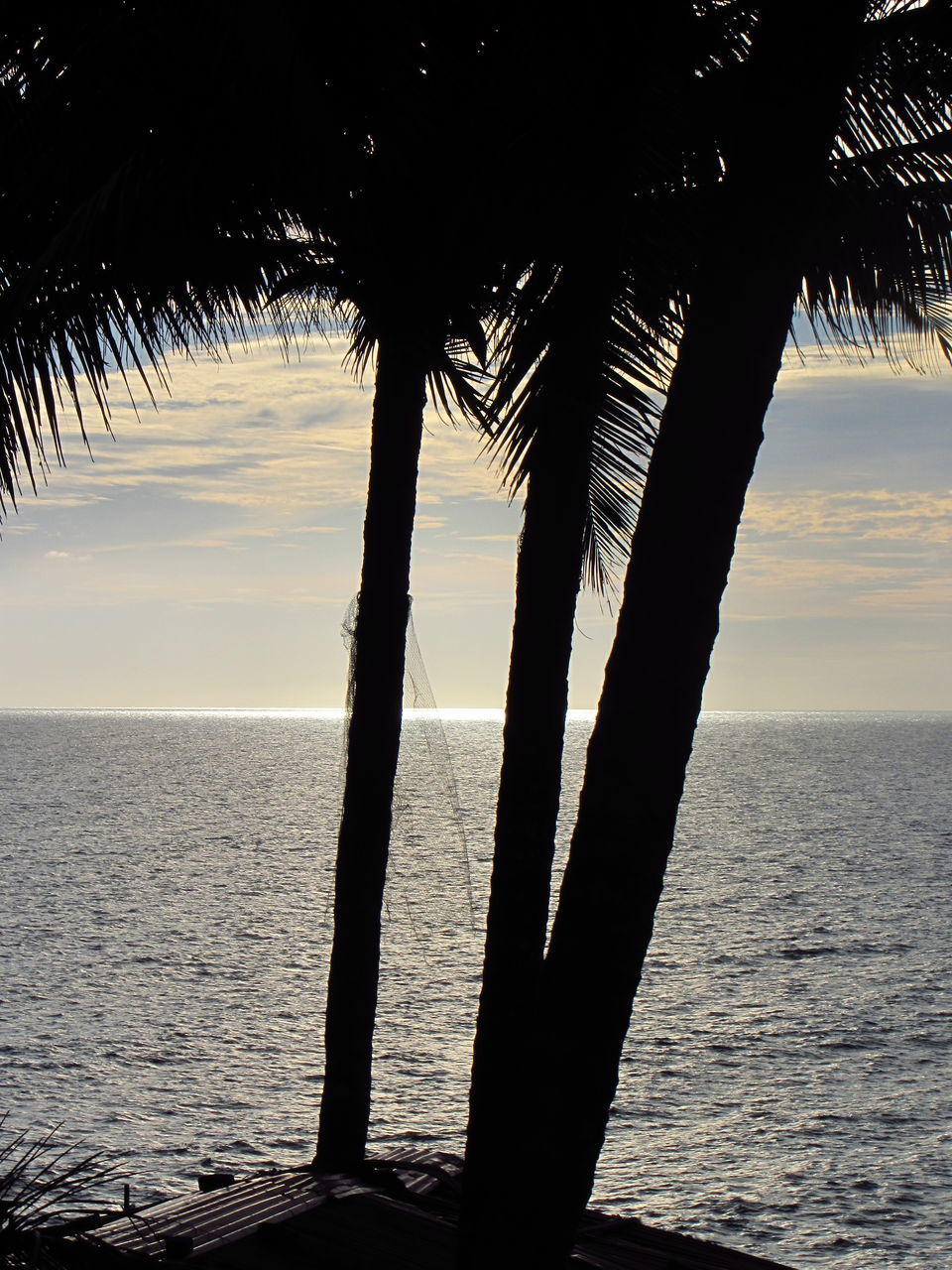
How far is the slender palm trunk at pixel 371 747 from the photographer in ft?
27.7

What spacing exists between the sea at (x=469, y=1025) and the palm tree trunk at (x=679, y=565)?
0.61 metres

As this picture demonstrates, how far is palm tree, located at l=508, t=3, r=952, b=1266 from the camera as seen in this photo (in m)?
3.99

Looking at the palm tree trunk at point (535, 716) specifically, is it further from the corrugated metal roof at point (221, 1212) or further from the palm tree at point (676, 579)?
the corrugated metal roof at point (221, 1212)

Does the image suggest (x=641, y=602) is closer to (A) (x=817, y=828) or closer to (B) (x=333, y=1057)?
(B) (x=333, y=1057)

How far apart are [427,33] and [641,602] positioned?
3.29 meters

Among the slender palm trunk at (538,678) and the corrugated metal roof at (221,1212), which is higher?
the slender palm trunk at (538,678)

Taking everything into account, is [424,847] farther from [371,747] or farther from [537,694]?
[537,694]

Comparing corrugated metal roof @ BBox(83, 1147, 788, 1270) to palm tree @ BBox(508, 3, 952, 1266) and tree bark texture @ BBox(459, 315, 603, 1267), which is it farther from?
palm tree @ BBox(508, 3, 952, 1266)

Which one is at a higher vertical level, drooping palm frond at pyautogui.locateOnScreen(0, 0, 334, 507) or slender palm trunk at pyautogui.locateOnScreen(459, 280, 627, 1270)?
drooping palm frond at pyautogui.locateOnScreen(0, 0, 334, 507)

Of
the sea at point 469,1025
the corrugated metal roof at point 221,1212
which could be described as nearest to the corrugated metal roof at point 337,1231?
the corrugated metal roof at point 221,1212

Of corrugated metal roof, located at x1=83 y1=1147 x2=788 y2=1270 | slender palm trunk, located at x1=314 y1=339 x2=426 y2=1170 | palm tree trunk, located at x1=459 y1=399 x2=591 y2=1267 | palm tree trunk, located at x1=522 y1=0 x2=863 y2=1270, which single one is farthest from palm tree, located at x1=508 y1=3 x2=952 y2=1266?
slender palm trunk, located at x1=314 y1=339 x2=426 y2=1170

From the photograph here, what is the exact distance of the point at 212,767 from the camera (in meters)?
135

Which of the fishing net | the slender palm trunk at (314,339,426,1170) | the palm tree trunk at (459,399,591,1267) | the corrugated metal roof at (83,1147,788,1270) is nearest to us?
the palm tree trunk at (459,399,591,1267)

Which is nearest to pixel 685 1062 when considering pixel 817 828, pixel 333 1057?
pixel 333 1057
